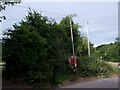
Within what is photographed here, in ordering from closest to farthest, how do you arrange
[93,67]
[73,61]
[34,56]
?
[34,56], [73,61], [93,67]

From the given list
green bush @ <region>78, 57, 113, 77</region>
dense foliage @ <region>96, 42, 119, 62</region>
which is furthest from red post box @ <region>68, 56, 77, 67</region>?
dense foliage @ <region>96, 42, 119, 62</region>

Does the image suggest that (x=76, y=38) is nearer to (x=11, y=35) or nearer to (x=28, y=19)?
(x=28, y=19)

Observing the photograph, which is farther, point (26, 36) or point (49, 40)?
point (49, 40)

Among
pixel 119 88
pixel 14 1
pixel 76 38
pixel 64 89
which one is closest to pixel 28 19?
pixel 14 1

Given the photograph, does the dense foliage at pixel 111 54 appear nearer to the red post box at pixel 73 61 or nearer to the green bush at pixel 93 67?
the green bush at pixel 93 67

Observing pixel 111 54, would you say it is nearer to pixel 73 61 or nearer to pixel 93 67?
pixel 93 67

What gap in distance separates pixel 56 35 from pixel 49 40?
0.94m

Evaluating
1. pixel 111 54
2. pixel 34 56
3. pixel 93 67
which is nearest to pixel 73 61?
pixel 93 67

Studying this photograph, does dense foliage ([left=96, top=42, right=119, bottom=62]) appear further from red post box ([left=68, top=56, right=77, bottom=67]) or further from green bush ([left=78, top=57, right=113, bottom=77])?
red post box ([left=68, top=56, right=77, bottom=67])

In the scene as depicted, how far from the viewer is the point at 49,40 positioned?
1123 cm

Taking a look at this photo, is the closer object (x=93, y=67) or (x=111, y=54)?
(x=93, y=67)

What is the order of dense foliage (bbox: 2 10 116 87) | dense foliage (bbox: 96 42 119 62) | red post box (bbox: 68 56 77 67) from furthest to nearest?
dense foliage (bbox: 96 42 119 62) → red post box (bbox: 68 56 77 67) → dense foliage (bbox: 2 10 116 87)

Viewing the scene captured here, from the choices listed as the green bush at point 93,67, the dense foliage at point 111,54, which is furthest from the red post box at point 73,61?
the dense foliage at point 111,54

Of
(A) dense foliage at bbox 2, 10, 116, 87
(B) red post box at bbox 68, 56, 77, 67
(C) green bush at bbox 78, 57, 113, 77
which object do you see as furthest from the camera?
(C) green bush at bbox 78, 57, 113, 77
